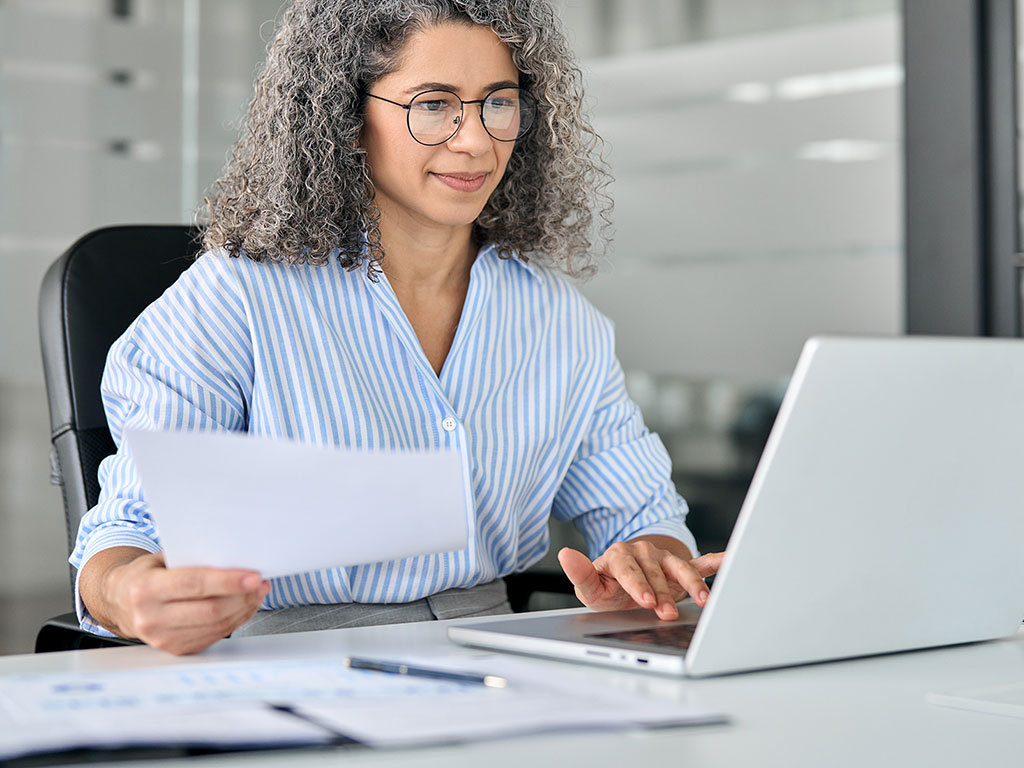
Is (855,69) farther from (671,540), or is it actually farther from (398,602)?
(398,602)

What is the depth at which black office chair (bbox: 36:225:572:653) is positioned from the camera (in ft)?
5.15

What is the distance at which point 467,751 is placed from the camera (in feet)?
2.25

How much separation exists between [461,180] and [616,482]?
46 cm

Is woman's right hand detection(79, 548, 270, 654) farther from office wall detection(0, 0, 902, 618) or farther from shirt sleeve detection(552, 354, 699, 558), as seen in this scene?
office wall detection(0, 0, 902, 618)

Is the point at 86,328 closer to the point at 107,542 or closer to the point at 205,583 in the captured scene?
the point at 107,542

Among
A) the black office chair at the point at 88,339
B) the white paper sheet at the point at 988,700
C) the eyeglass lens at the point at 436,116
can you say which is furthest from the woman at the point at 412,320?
the white paper sheet at the point at 988,700

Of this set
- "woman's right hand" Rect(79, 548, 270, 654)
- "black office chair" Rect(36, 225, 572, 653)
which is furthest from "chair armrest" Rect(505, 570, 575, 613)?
"woman's right hand" Rect(79, 548, 270, 654)

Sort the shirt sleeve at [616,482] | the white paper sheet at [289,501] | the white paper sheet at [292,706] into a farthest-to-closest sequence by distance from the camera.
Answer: the shirt sleeve at [616,482] → the white paper sheet at [289,501] → the white paper sheet at [292,706]

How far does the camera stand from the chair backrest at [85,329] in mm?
1569

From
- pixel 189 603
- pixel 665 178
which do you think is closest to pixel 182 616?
pixel 189 603

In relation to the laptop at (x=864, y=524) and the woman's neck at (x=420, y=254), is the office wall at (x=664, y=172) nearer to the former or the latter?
the woman's neck at (x=420, y=254)

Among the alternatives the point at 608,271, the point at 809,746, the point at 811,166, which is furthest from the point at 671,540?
the point at 608,271

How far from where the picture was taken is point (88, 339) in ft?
5.25

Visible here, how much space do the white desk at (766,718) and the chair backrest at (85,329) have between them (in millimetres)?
611
